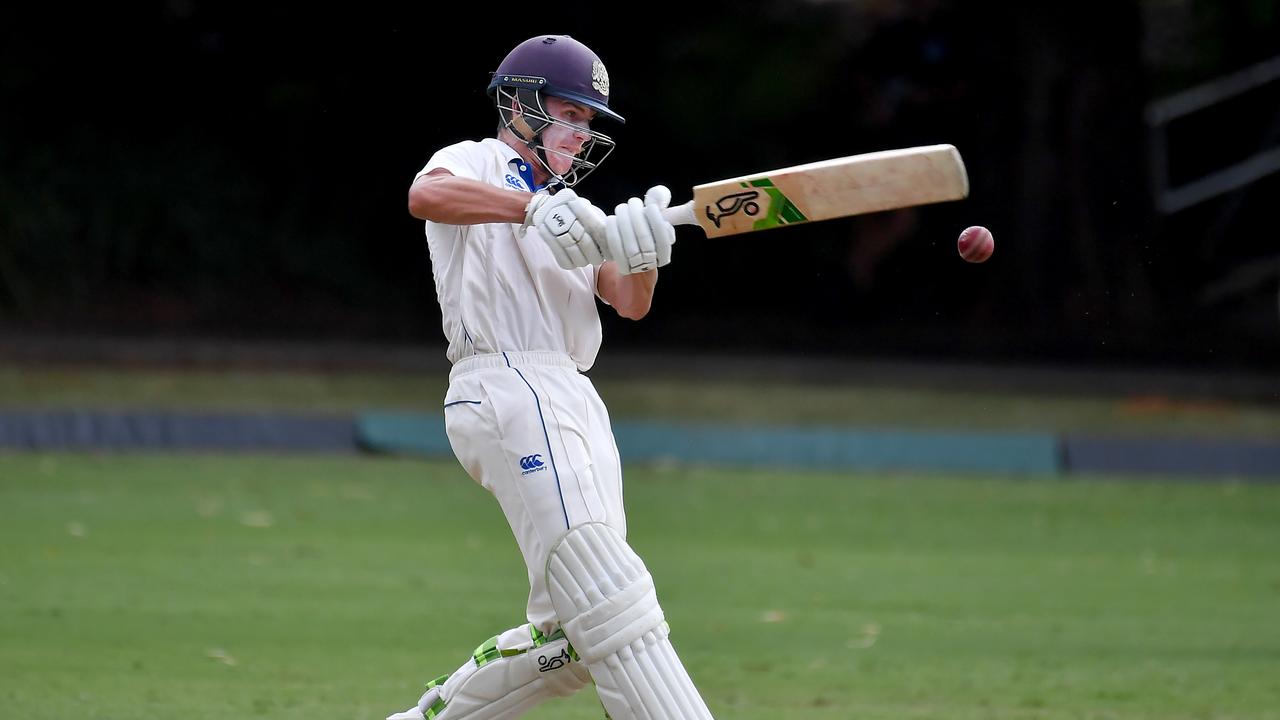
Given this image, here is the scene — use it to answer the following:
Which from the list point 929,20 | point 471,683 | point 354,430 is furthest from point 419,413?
point 471,683

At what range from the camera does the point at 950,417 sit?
44.1 feet

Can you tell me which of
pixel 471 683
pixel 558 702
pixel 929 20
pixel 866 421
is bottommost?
pixel 866 421

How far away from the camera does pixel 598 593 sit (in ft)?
13.1

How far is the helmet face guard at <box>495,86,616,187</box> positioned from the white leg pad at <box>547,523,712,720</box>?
0.90m

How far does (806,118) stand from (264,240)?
4993 millimetres

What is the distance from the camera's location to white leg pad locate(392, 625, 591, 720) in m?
4.27

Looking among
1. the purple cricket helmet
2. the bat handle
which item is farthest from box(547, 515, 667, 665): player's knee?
the purple cricket helmet

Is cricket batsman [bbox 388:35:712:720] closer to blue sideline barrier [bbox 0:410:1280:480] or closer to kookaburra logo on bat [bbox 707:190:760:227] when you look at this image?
kookaburra logo on bat [bbox 707:190:760:227]

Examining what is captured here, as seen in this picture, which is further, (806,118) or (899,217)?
(806,118)

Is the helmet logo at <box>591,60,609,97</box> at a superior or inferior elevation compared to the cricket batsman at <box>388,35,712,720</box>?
superior

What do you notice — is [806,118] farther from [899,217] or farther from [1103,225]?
[1103,225]

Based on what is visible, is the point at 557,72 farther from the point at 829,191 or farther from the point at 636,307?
the point at 829,191

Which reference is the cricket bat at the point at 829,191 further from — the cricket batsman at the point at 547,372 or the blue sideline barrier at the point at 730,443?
the blue sideline barrier at the point at 730,443

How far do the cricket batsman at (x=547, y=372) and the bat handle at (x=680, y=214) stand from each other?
4cm
